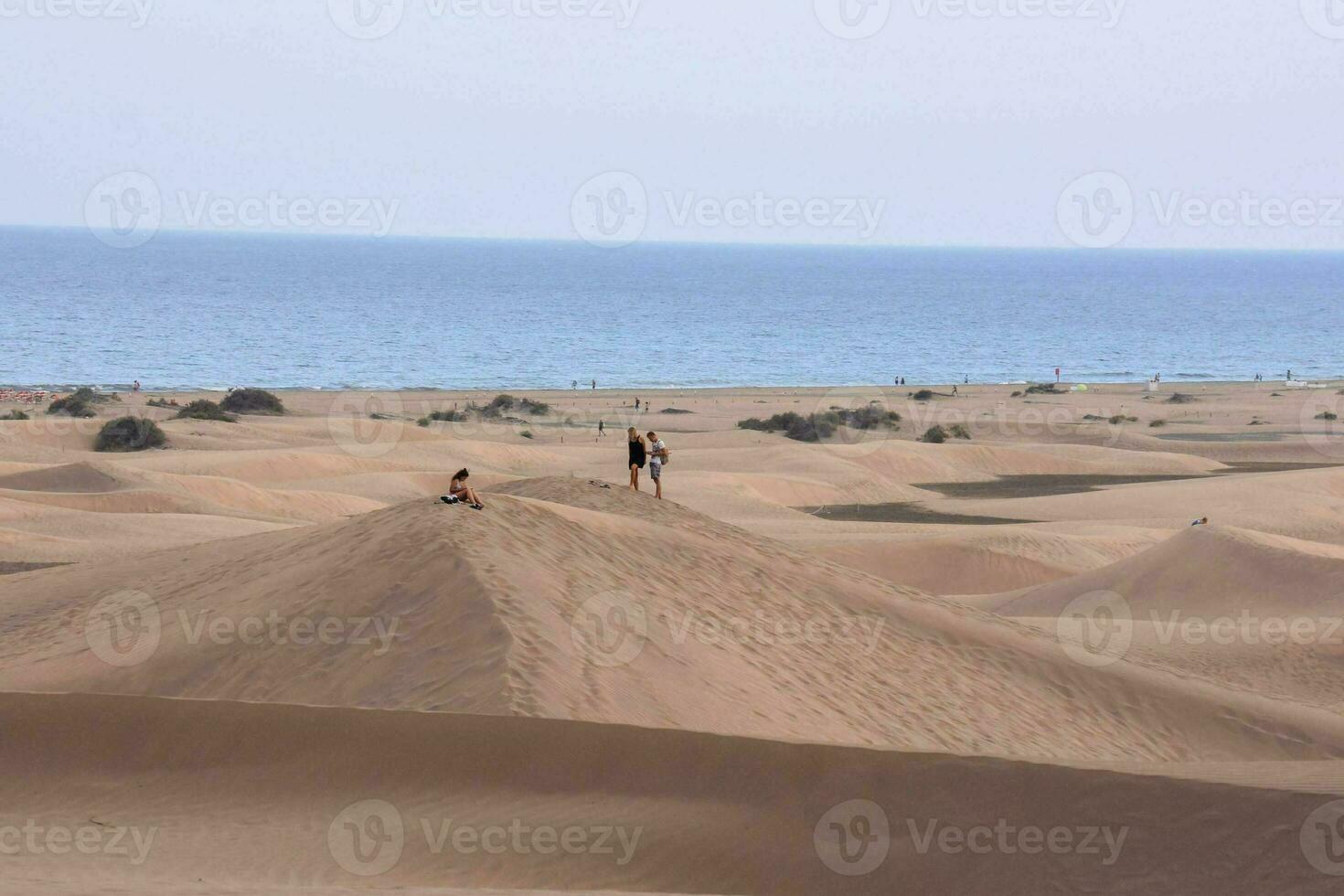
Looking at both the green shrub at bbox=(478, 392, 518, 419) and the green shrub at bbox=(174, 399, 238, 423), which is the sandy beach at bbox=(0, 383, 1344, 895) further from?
the green shrub at bbox=(478, 392, 518, 419)

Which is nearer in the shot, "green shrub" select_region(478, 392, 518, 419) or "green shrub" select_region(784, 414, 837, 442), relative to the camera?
"green shrub" select_region(784, 414, 837, 442)

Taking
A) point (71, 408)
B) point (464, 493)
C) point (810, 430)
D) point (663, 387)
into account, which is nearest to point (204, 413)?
point (71, 408)

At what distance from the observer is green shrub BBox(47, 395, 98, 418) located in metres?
52.5

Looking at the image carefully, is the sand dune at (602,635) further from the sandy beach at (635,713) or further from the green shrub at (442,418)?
the green shrub at (442,418)

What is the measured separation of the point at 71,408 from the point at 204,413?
576cm

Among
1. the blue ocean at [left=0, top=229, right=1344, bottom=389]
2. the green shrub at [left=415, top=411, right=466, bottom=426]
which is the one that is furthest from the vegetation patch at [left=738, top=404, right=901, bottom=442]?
the blue ocean at [left=0, top=229, right=1344, bottom=389]

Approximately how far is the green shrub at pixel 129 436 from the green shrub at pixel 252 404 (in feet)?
39.5

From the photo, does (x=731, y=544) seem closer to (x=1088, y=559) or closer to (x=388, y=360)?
(x=1088, y=559)

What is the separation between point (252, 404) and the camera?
5803cm

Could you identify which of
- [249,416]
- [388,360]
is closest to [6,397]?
[249,416]

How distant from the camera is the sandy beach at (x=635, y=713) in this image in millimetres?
9422

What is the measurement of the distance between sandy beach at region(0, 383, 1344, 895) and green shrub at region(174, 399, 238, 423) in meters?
24.1

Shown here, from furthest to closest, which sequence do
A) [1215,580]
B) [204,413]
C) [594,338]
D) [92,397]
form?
[594,338] → [92,397] → [204,413] → [1215,580]

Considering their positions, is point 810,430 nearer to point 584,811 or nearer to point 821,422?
point 821,422
